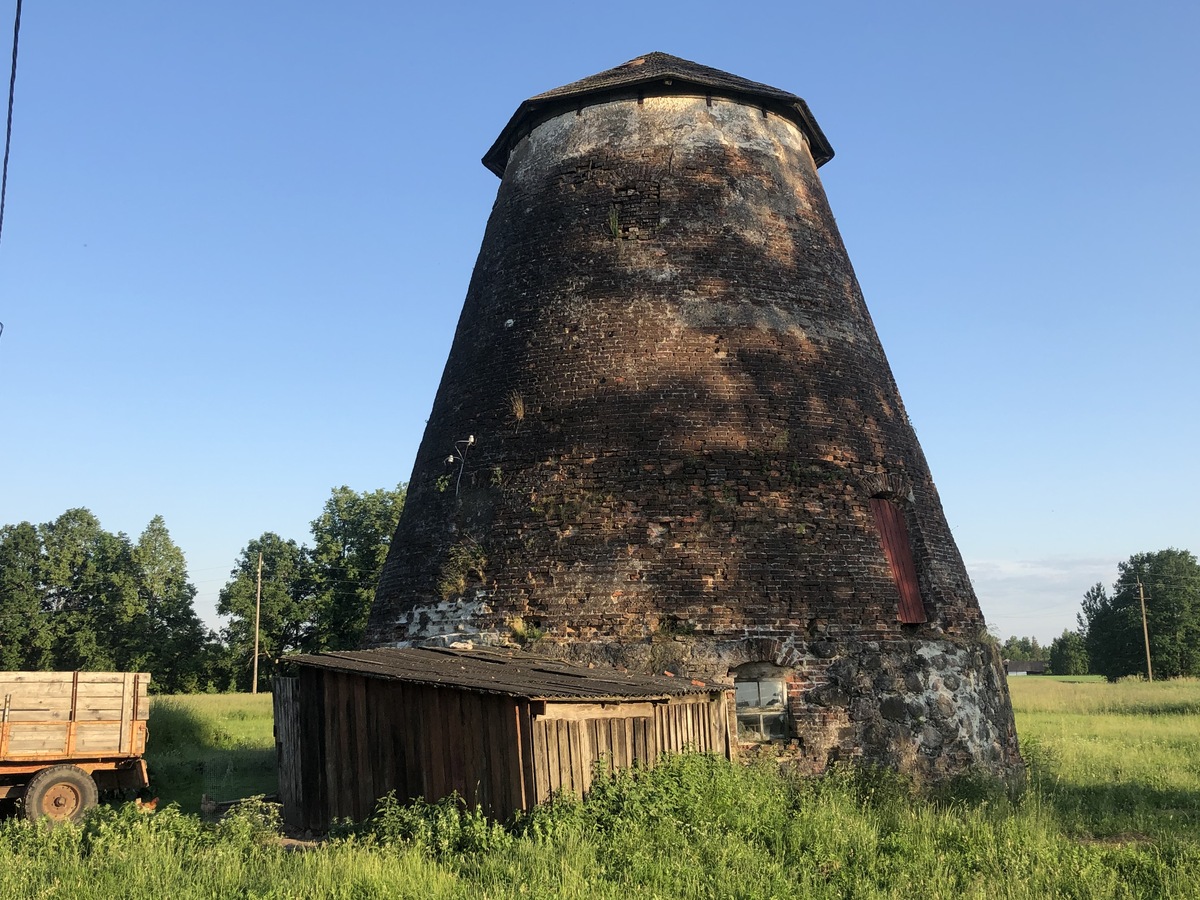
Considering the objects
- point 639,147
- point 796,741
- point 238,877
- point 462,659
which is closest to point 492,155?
point 639,147

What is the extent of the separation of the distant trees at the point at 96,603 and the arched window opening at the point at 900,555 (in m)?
41.2

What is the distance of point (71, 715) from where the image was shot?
1214 cm

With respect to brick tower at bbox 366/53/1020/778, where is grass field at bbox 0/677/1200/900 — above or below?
below

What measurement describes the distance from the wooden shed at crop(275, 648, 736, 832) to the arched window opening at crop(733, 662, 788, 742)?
37 centimetres

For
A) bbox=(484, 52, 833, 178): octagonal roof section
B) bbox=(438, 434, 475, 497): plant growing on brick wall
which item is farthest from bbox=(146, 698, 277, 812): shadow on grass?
bbox=(484, 52, 833, 178): octagonal roof section

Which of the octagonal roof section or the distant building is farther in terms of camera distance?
the distant building

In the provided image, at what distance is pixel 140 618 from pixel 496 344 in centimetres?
4225

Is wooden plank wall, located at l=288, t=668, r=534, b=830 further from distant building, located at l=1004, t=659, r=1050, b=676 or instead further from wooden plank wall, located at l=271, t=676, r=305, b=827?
distant building, located at l=1004, t=659, r=1050, b=676

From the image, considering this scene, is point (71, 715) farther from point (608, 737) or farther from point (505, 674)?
point (608, 737)

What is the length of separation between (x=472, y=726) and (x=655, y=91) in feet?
29.5

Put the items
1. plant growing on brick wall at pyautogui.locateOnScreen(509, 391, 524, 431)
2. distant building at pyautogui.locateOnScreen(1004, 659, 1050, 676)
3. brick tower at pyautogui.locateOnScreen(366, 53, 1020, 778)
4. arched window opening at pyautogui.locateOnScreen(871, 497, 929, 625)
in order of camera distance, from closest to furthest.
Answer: brick tower at pyautogui.locateOnScreen(366, 53, 1020, 778) < arched window opening at pyautogui.locateOnScreen(871, 497, 929, 625) < plant growing on brick wall at pyautogui.locateOnScreen(509, 391, 524, 431) < distant building at pyautogui.locateOnScreen(1004, 659, 1050, 676)

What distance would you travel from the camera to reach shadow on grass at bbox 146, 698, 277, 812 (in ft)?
46.6

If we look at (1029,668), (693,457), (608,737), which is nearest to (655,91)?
(693,457)

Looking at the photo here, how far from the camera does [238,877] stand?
22.1 feet
